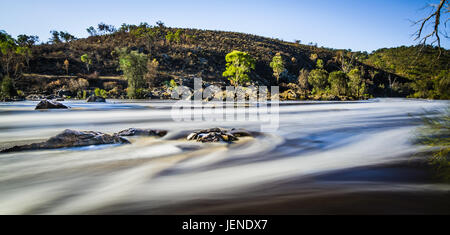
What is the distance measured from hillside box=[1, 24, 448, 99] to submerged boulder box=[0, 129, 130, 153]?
96.9 feet

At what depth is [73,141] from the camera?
4152mm

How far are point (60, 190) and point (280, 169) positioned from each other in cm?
285

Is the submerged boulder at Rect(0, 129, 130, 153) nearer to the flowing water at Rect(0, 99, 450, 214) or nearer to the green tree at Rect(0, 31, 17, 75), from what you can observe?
the flowing water at Rect(0, 99, 450, 214)

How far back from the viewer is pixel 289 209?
1962 mm

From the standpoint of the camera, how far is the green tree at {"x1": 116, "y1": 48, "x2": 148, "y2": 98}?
96.6 ft

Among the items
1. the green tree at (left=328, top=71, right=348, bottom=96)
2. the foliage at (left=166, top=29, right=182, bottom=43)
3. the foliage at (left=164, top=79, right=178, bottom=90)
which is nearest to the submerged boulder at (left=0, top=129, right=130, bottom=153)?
the foliage at (left=164, top=79, right=178, bottom=90)

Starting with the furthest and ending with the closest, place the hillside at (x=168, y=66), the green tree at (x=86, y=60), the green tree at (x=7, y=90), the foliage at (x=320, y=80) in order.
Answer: the green tree at (x=86, y=60)
the foliage at (x=320, y=80)
the hillside at (x=168, y=66)
the green tree at (x=7, y=90)

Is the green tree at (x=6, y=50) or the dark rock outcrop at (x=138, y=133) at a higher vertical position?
the green tree at (x=6, y=50)

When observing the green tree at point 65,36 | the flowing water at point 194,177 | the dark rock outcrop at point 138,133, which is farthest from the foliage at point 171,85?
the green tree at point 65,36

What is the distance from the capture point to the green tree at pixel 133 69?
1159 inches

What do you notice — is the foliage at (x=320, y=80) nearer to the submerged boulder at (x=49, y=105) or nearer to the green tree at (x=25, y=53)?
the submerged boulder at (x=49, y=105)

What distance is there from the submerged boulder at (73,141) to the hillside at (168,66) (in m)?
29.5
